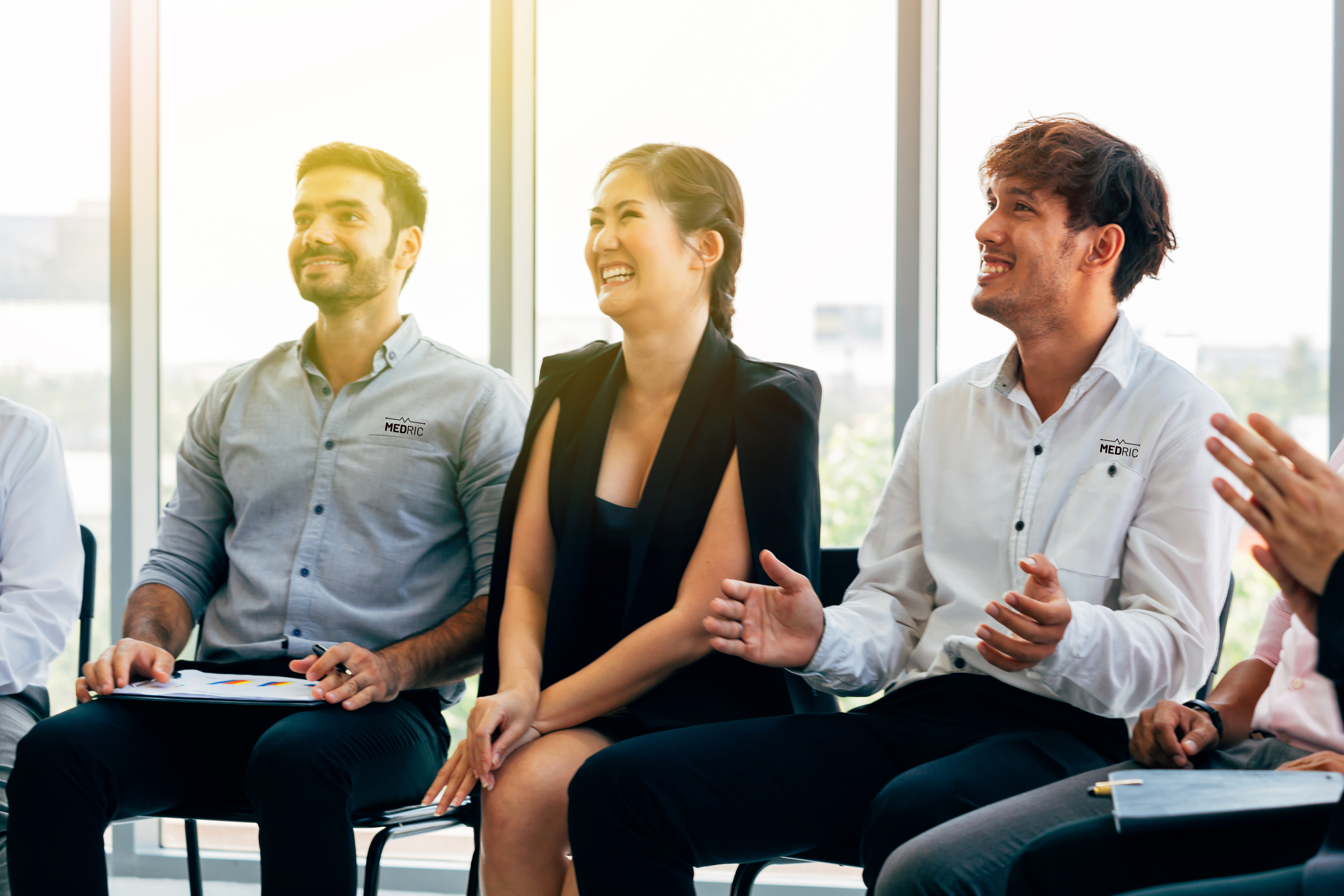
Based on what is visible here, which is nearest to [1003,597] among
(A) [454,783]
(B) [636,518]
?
(B) [636,518]

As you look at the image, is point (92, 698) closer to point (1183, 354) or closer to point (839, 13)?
point (839, 13)

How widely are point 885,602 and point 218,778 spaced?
1.27m

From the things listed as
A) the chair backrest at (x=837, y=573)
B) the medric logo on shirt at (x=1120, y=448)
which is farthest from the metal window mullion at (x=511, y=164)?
the medric logo on shirt at (x=1120, y=448)

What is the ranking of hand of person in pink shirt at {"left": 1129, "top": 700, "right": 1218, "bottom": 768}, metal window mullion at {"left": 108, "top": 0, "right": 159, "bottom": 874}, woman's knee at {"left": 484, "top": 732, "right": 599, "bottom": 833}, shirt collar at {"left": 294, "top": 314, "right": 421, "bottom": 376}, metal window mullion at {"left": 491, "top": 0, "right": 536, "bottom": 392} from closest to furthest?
1. hand of person in pink shirt at {"left": 1129, "top": 700, "right": 1218, "bottom": 768}
2. woman's knee at {"left": 484, "top": 732, "right": 599, "bottom": 833}
3. shirt collar at {"left": 294, "top": 314, "right": 421, "bottom": 376}
4. metal window mullion at {"left": 491, "top": 0, "right": 536, "bottom": 392}
5. metal window mullion at {"left": 108, "top": 0, "right": 159, "bottom": 874}

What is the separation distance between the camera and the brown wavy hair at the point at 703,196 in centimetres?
199

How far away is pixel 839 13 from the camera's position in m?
2.61

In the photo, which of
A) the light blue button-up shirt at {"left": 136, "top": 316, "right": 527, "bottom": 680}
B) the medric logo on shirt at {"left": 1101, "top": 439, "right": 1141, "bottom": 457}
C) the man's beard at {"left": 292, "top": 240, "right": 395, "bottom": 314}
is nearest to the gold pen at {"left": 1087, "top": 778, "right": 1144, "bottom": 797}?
the medric logo on shirt at {"left": 1101, "top": 439, "right": 1141, "bottom": 457}

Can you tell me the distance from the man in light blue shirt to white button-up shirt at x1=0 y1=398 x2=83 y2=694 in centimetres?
17

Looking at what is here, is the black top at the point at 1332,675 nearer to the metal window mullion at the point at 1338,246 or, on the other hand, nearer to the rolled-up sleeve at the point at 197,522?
the metal window mullion at the point at 1338,246

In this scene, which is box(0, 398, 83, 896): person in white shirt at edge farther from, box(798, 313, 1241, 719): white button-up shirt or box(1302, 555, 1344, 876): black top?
box(1302, 555, 1344, 876): black top

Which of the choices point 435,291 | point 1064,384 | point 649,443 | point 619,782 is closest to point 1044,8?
point 1064,384

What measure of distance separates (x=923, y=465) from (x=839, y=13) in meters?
1.36

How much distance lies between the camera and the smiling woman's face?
1950 millimetres

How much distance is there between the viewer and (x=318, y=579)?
2.14m
